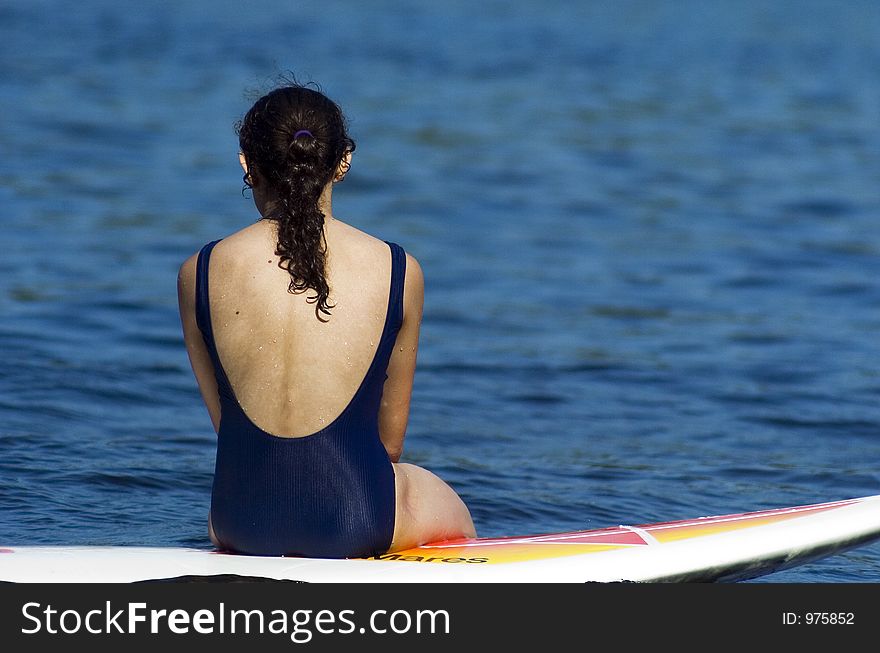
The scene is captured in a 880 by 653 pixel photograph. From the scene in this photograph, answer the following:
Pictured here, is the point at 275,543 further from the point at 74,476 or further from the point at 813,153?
the point at 813,153

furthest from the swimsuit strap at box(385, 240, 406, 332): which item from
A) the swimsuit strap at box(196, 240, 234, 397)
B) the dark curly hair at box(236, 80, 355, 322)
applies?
the swimsuit strap at box(196, 240, 234, 397)

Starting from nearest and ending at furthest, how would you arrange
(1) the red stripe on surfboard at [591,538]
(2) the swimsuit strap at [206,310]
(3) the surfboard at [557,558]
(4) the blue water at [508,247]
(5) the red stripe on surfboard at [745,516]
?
(3) the surfboard at [557,558] → (2) the swimsuit strap at [206,310] → (1) the red stripe on surfboard at [591,538] → (5) the red stripe on surfboard at [745,516] → (4) the blue water at [508,247]

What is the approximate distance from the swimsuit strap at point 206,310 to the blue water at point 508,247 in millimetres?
968

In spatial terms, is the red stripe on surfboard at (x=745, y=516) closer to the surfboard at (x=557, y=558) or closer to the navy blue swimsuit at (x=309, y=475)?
the surfboard at (x=557, y=558)

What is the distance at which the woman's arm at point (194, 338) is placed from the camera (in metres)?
3.58

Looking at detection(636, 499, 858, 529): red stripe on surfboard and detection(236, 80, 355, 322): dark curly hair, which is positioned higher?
detection(236, 80, 355, 322): dark curly hair

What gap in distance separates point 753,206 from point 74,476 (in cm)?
789

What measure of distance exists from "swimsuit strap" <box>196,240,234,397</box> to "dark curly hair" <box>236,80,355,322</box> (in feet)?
0.61

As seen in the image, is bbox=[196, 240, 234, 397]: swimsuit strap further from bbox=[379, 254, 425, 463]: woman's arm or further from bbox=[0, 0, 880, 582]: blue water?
bbox=[0, 0, 880, 582]: blue water

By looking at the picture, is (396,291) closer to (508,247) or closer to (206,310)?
(206,310)

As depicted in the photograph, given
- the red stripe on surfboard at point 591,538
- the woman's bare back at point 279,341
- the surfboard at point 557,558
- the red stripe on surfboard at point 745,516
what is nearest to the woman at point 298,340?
the woman's bare back at point 279,341

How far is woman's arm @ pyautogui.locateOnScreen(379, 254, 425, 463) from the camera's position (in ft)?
11.9

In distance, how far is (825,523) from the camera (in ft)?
13.2

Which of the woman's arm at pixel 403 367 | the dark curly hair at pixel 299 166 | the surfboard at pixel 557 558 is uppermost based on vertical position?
the dark curly hair at pixel 299 166
